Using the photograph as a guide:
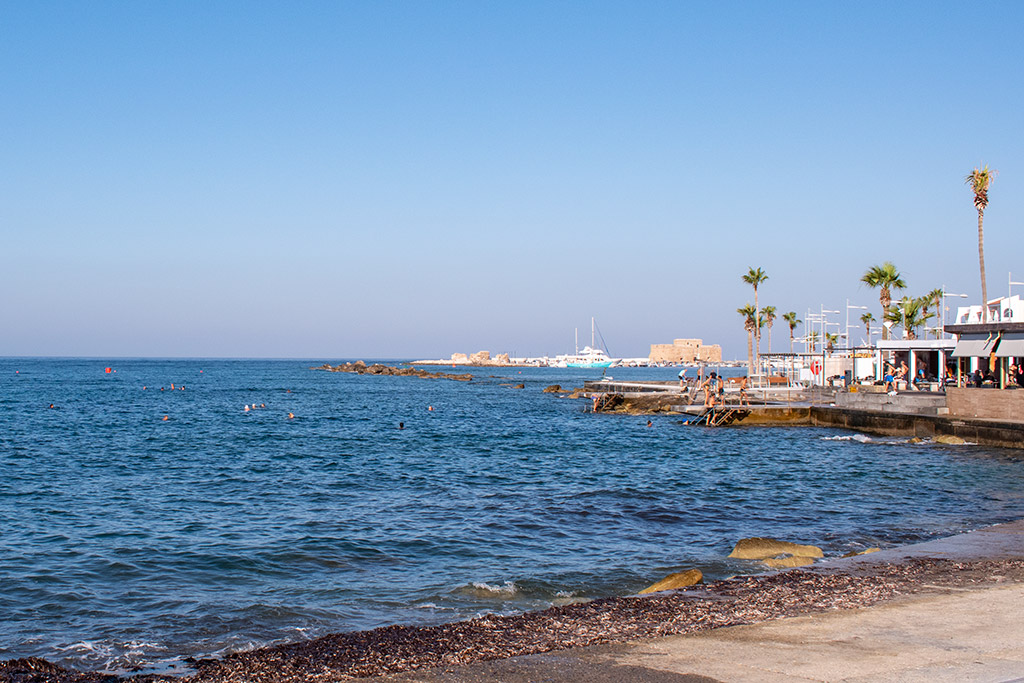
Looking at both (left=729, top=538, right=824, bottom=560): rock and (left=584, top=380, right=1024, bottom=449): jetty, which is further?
(left=584, top=380, right=1024, bottom=449): jetty

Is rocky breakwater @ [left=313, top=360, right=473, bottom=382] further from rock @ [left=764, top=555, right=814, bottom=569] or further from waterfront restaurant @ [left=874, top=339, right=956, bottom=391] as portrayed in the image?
rock @ [left=764, top=555, right=814, bottom=569]

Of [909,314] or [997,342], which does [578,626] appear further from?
[909,314]

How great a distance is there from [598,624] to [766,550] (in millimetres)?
6241

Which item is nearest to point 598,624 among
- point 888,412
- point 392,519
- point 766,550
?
point 766,550

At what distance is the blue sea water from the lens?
11820 millimetres

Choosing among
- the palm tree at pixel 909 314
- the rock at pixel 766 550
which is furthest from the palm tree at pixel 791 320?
the rock at pixel 766 550

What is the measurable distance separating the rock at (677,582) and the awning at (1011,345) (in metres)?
28.4

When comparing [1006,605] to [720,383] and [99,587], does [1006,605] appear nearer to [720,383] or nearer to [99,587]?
[99,587]

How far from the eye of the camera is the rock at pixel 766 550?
1429 cm

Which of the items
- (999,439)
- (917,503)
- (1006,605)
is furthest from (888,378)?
(1006,605)

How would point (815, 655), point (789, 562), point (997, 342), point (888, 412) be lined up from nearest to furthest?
1. point (815, 655)
2. point (789, 562)
3. point (997, 342)
4. point (888, 412)

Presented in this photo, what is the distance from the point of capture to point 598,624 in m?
9.34

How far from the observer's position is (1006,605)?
919 centimetres

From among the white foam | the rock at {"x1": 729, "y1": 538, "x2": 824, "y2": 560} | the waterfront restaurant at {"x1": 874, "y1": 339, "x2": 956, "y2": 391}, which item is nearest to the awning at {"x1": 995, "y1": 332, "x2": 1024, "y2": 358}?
the waterfront restaurant at {"x1": 874, "y1": 339, "x2": 956, "y2": 391}
